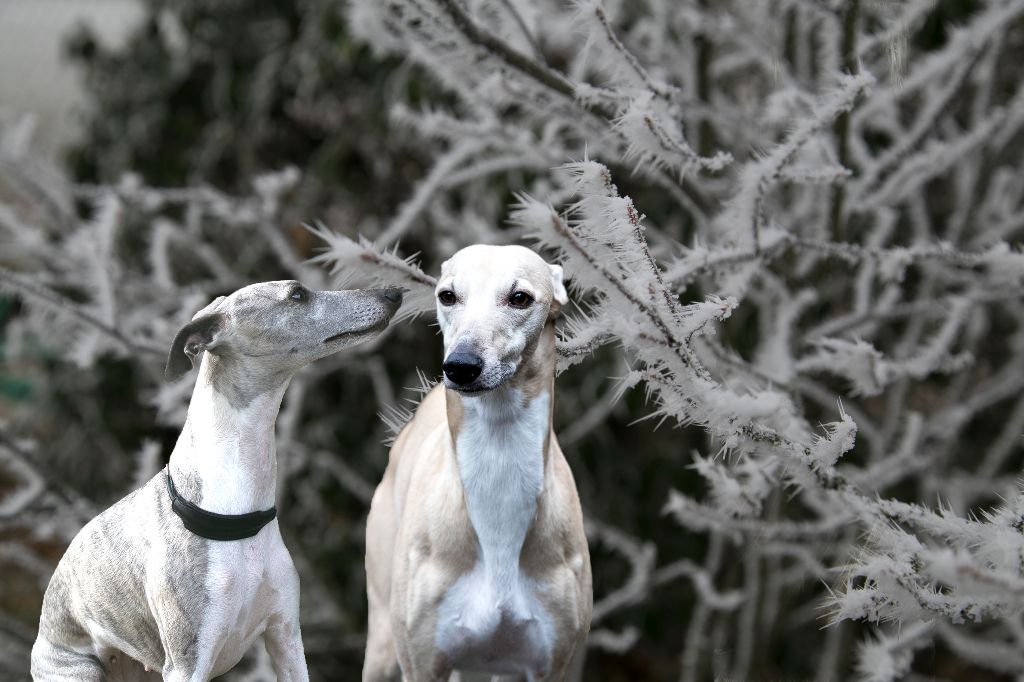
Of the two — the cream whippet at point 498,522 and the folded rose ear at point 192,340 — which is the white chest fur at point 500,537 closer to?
the cream whippet at point 498,522

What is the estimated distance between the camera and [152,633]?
154 cm

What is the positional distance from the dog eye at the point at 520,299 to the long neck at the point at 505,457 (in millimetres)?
85

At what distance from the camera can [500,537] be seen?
1621 mm

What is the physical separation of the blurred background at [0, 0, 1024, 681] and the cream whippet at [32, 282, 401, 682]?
147mm

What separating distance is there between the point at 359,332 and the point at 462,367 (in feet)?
0.60

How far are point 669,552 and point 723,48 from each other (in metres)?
2.10

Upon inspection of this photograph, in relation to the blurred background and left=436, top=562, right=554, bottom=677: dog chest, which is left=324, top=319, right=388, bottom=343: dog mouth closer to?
the blurred background

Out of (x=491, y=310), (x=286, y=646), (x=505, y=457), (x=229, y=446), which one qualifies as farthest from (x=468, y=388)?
(x=286, y=646)

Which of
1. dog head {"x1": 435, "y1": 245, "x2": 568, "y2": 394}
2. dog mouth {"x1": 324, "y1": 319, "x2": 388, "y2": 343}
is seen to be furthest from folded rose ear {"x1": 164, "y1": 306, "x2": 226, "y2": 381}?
dog head {"x1": 435, "y1": 245, "x2": 568, "y2": 394}

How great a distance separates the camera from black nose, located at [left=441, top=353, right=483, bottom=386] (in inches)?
54.0

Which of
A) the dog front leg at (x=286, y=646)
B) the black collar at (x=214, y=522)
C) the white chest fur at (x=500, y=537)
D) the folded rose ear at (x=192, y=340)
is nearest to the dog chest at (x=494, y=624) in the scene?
the white chest fur at (x=500, y=537)

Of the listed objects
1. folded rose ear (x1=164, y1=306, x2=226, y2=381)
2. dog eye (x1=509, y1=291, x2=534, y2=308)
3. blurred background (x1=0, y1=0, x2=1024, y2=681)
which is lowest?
blurred background (x1=0, y1=0, x2=1024, y2=681)

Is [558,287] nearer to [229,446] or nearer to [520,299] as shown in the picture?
[520,299]

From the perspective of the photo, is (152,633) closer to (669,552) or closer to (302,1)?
(669,552)
